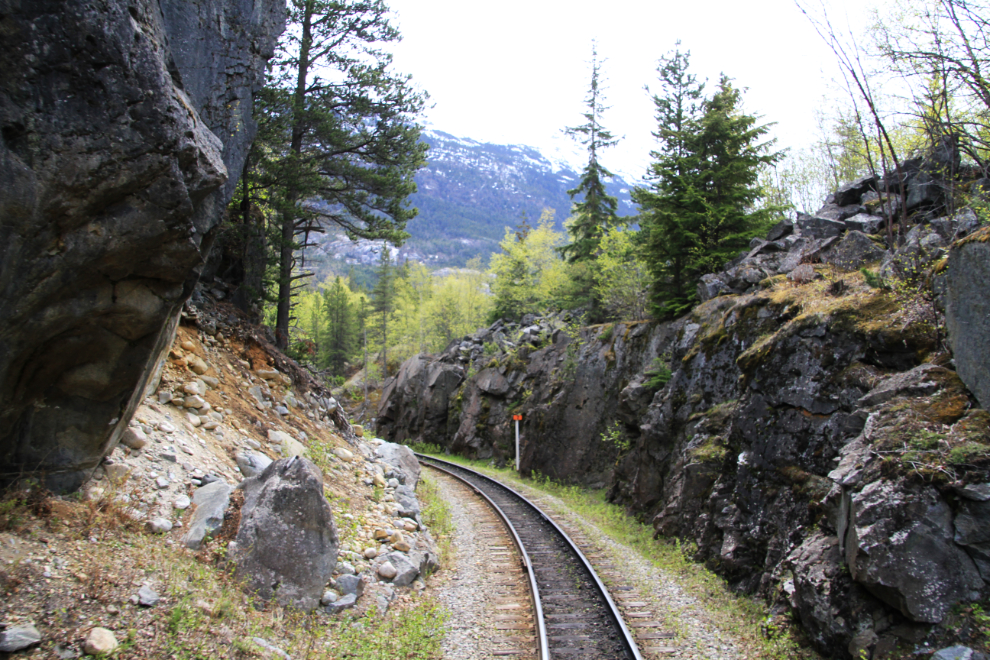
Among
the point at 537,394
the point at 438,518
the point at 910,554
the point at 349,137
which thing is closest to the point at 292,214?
the point at 349,137

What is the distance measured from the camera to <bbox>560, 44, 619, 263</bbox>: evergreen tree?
28.0 metres

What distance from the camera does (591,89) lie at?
30.6 meters

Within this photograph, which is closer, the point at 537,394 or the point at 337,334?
the point at 537,394

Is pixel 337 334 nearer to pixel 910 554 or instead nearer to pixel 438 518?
pixel 438 518

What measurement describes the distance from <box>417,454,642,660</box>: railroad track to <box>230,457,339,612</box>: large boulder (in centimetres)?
253

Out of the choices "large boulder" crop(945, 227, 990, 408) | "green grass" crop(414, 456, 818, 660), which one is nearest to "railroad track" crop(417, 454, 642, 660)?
"green grass" crop(414, 456, 818, 660)

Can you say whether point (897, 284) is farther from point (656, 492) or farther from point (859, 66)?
point (656, 492)

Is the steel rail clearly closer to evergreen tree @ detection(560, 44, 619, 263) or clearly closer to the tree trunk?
the tree trunk

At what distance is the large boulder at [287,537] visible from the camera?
19.6 ft

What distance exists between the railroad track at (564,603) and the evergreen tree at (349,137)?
8392 millimetres

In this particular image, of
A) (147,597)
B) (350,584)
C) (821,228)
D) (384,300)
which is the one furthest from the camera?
(384,300)

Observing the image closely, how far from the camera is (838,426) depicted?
7.00m

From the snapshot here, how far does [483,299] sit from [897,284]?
4076 cm

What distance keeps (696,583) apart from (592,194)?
24551mm
